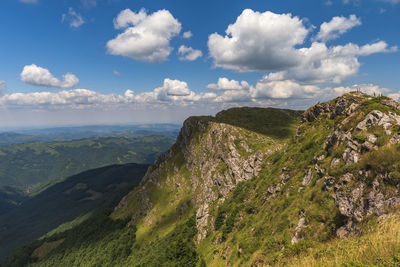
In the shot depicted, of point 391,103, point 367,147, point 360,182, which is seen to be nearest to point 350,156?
point 367,147

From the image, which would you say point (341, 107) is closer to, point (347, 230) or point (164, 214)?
point (347, 230)


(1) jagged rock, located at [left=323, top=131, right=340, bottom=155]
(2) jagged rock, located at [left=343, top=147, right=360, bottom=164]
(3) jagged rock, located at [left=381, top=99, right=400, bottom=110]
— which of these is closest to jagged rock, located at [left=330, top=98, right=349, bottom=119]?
(3) jagged rock, located at [left=381, top=99, right=400, bottom=110]

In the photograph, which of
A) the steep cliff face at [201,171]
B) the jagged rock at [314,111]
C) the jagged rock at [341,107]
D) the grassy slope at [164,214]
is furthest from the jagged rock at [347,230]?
the grassy slope at [164,214]

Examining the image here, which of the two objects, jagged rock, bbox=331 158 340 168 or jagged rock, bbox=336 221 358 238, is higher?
jagged rock, bbox=331 158 340 168

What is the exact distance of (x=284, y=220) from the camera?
97.4 feet

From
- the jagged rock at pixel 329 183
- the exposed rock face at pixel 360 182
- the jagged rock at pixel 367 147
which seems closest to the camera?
the exposed rock face at pixel 360 182

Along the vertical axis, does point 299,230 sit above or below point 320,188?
below

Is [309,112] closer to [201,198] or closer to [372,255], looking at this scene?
[372,255]

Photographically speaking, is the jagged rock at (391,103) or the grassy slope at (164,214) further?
the grassy slope at (164,214)

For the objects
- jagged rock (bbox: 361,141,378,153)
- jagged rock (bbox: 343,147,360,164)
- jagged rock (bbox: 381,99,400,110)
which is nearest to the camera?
jagged rock (bbox: 361,141,378,153)

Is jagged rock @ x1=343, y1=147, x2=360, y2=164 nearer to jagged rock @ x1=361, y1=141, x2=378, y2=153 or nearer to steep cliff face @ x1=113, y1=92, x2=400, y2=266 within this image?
steep cliff face @ x1=113, y1=92, x2=400, y2=266

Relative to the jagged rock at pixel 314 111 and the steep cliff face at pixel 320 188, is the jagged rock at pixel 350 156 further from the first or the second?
the jagged rock at pixel 314 111

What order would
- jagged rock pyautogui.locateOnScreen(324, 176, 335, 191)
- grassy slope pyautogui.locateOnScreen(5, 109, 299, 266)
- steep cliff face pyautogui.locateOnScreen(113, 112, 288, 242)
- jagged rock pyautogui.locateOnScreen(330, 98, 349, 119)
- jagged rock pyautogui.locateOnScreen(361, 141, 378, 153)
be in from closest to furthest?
jagged rock pyautogui.locateOnScreen(361, 141, 378, 153) < jagged rock pyautogui.locateOnScreen(324, 176, 335, 191) < jagged rock pyautogui.locateOnScreen(330, 98, 349, 119) < steep cliff face pyautogui.locateOnScreen(113, 112, 288, 242) < grassy slope pyautogui.locateOnScreen(5, 109, 299, 266)

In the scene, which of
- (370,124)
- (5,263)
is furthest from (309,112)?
(5,263)
